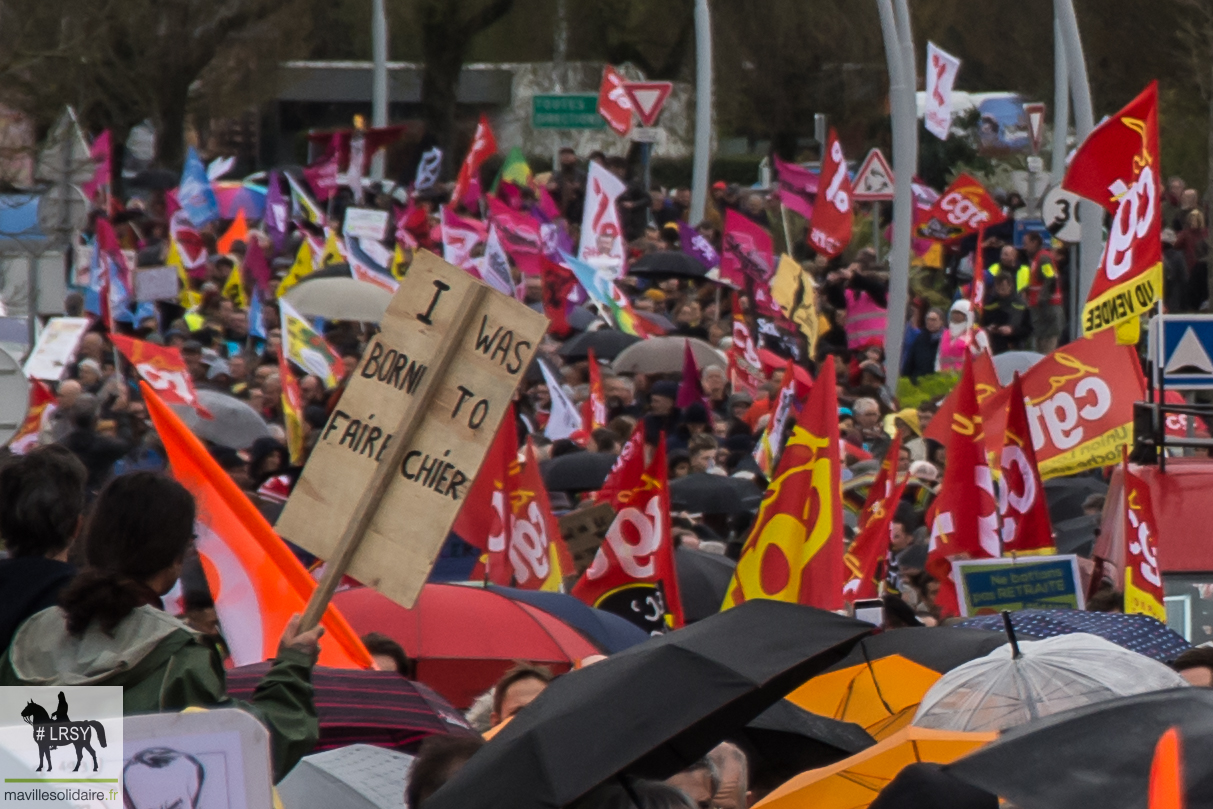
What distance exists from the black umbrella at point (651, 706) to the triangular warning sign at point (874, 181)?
64.0ft

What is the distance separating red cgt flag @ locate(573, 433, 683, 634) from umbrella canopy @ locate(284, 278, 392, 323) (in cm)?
971

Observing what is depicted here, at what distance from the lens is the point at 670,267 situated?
912 inches

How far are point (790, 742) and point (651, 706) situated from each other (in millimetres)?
1721

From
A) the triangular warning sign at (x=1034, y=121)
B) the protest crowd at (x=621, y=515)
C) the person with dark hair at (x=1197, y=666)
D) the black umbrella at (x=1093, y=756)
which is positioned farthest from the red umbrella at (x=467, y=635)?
Result: the triangular warning sign at (x=1034, y=121)

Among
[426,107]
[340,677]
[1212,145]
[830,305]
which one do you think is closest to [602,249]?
[830,305]

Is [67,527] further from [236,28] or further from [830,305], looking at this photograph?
[236,28]

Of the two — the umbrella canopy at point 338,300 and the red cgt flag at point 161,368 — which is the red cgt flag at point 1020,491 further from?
the umbrella canopy at point 338,300

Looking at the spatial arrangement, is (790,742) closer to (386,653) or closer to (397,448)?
(386,653)

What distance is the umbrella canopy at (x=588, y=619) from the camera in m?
8.78

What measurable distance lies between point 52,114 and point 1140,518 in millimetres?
27697

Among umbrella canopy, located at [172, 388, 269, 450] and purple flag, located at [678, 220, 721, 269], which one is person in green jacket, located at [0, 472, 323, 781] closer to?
umbrella canopy, located at [172, 388, 269, 450]

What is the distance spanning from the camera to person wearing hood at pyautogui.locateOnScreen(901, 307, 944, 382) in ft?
70.0

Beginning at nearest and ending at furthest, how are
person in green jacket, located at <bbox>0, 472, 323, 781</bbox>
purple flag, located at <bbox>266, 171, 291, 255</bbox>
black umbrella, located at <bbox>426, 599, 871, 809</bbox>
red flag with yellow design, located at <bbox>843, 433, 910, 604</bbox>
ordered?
person in green jacket, located at <bbox>0, 472, 323, 781</bbox>, black umbrella, located at <bbox>426, 599, 871, 809</bbox>, red flag with yellow design, located at <bbox>843, 433, 910, 604</bbox>, purple flag, located at <bbox>266, 171, 291, 255</bbox>

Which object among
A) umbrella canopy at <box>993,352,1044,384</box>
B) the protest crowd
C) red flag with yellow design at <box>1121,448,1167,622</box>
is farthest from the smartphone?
umbrella canopy at <box>993,352,1044,384</box>
